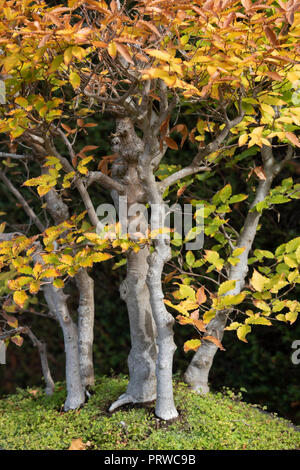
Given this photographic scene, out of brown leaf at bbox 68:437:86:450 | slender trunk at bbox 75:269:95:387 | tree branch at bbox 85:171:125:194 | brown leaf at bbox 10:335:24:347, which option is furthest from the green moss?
tree branch at bbox 85:171:125:194

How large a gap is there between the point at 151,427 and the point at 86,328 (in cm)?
Result: 83

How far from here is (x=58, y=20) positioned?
5.00 ft

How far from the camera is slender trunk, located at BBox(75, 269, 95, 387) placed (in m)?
2.74

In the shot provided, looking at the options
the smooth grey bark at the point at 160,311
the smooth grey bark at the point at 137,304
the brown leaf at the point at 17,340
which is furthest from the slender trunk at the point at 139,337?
the brown leaf at the point at 17,340

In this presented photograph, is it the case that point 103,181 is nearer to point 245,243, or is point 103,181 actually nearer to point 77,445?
point 245,243

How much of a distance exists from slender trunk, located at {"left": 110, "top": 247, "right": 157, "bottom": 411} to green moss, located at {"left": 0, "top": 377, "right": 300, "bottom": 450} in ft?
0.22

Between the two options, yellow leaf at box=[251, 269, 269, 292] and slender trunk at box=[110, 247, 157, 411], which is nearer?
yellow leaf at box=[251, 269, 269, 292]

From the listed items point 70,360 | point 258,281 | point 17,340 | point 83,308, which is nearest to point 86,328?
point 83,308

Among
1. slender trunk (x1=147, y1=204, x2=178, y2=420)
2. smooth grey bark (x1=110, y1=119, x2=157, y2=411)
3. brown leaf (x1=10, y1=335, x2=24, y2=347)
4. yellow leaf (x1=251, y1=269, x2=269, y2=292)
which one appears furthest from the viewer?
brown leaf (x1=10, y1=335, x2=24, y2=347)

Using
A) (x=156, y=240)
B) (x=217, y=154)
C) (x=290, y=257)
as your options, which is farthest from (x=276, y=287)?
(x=217, y=154)

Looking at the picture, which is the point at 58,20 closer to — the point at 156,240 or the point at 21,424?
the point at 156,240

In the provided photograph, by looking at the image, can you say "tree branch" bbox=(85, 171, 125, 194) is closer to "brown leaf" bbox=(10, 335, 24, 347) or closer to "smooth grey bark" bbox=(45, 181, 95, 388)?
"smooth grey bark" bbox=(45, 181, 95, 388)
